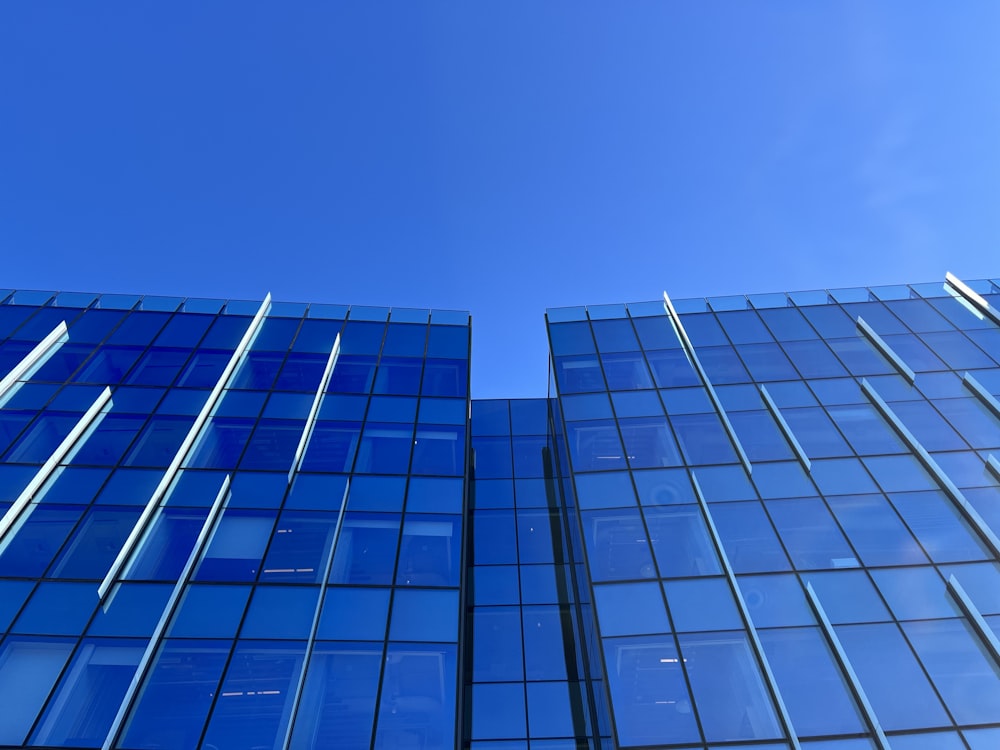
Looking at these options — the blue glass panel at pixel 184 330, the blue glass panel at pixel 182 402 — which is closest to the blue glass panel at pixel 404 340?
the blue glass panel at pixel 182 402

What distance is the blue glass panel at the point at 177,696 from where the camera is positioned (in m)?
12.0

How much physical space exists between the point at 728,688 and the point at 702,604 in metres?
1.91

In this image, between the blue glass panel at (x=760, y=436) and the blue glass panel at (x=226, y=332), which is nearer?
the blue glass panel at (x=760, y=436)

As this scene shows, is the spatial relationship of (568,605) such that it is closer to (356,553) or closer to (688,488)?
(688,488)

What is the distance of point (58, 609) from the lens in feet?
45.8

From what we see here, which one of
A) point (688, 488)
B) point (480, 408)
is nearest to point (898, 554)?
point (688, 488)

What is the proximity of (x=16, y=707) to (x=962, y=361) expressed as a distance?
1026 inches

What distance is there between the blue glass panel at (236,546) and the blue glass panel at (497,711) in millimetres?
6061

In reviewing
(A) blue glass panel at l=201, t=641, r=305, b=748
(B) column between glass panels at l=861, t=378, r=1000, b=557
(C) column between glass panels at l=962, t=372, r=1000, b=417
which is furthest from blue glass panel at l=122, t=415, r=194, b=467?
(C) column between glass panels at l=962, t=372, r=1000, b=417

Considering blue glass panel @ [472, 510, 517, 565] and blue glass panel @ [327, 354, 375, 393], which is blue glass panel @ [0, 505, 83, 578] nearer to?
blue glass panel @ [327, 354, 375, 393]

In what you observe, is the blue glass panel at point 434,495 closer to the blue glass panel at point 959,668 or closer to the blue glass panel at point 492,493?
the blue glass panel at point 492,493

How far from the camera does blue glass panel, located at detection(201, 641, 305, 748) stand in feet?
39.9

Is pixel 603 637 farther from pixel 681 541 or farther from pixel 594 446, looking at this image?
pixel 594 446

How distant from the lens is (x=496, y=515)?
69.8 feet
